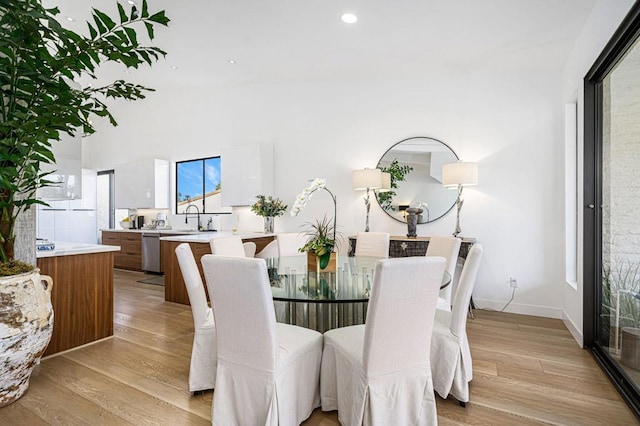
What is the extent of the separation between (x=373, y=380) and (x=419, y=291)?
481mm

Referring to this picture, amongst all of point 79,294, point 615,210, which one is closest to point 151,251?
point 79,294

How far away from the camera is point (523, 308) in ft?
12.9

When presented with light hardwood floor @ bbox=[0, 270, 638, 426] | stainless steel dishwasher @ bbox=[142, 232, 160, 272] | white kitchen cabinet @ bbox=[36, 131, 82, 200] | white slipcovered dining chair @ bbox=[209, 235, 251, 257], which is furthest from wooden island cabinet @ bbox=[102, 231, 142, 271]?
white slipcovered dining chair @ bbox=[209, 235, 251, 257]

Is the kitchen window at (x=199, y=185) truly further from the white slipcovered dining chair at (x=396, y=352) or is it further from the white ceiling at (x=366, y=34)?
the white slipcovered dining chair at (x=396, y=352)

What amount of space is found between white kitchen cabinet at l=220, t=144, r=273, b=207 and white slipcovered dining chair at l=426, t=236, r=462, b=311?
2.88 metres

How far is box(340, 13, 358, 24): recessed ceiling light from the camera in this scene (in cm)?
313

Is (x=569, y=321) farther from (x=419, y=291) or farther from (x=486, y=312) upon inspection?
(x=419, y=291)

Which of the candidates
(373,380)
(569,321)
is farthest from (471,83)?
(373,380)

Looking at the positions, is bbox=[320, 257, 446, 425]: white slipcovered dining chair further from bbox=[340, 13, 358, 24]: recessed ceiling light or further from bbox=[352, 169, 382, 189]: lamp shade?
bbox=[352, 169, 382, 189]: lamp shade

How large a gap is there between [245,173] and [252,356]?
12.8 ft

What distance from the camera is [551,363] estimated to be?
103 inches

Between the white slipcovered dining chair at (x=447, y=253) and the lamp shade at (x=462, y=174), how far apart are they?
1.08m

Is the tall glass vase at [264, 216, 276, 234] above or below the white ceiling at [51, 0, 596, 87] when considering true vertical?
below

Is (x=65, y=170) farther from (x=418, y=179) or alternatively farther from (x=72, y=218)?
(x=72, y=218)
